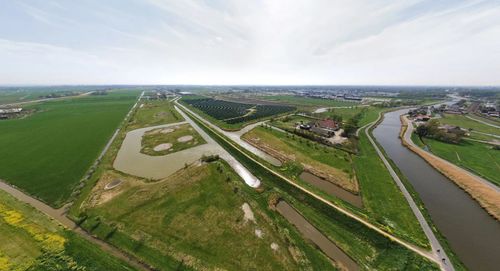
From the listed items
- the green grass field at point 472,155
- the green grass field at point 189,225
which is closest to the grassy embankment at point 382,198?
the green grass field at point 189,225

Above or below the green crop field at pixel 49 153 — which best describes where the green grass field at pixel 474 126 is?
below

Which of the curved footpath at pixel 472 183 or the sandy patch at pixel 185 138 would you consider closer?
the curved footpath at pixel 472 183

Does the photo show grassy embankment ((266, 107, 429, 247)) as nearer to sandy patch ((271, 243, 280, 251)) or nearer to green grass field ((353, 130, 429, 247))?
green grass field ((353, 130, 429, 247))

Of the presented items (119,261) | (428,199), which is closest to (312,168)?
(428,199)

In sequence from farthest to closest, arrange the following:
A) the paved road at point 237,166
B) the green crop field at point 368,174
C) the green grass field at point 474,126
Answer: the green grass field at point 474,126 → the paved road at point 237,166 → the green crop field at point 368,174

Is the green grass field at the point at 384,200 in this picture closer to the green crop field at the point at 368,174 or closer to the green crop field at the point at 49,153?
the green crop field at the point at 368,174

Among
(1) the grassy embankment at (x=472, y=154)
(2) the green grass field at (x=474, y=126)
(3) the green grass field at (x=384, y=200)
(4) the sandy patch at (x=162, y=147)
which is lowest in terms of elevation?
(2) the green grass field at (x=474, y=126)
